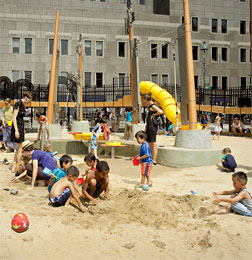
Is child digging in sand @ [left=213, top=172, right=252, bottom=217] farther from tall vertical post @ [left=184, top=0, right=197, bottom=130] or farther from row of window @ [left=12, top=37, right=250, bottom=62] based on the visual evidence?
row of window @ [left=12, top=37, right=250, bottom=62]

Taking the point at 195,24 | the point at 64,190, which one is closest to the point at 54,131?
the point at 64,190

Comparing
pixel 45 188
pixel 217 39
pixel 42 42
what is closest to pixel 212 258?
pixel 45 188

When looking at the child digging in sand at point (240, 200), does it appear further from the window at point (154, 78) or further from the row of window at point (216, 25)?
the row of window at point (216, 25)

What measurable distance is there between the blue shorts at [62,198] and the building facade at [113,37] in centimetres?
3447

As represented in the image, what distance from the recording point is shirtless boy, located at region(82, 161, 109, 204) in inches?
219

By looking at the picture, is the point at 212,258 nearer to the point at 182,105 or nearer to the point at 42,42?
the point at 182,105

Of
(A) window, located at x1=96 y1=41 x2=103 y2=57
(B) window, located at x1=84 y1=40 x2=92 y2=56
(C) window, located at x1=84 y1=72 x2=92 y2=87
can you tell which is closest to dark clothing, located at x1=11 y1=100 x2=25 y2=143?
(C) window, located at x1=84 y1=72 x2=92 y2=87

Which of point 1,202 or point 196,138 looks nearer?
point 1,202

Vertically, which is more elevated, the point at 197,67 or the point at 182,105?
the point at 197,67

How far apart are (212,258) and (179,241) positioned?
49 cm

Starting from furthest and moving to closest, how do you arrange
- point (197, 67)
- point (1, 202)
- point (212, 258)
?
1. point (197, 67)
2. point (1, 202)
3. point (212, 258)

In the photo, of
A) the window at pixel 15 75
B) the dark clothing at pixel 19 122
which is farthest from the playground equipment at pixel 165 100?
the window at pixel 15 75

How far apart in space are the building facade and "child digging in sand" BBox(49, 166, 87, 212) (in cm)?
3443

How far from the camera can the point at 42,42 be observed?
4078 centimetres
